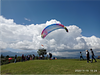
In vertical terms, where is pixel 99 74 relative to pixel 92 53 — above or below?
below

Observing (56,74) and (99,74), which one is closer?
(99,74)

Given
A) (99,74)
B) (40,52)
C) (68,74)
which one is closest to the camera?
(99,74)

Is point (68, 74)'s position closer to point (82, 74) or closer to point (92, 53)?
point (82, 74)

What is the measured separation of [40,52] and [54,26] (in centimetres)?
7526

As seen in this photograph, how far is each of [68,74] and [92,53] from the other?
35.9 feet

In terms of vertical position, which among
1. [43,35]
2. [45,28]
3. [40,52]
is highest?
[45,28]

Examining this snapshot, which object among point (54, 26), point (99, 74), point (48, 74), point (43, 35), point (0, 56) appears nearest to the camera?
point (99, 74)

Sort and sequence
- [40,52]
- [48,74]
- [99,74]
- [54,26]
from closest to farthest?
[99,74] < [48,74] < [54,26] < [40,52]

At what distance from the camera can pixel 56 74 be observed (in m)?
9.59

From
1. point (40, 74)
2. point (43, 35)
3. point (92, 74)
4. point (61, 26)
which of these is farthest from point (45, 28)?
point (92, 74)

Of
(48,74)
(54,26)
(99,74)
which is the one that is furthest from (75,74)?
(54,26)

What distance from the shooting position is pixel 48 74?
32.2ft

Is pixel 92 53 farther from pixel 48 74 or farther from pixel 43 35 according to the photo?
pixel 43 35

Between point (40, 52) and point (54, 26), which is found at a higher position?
point (54, 26)
